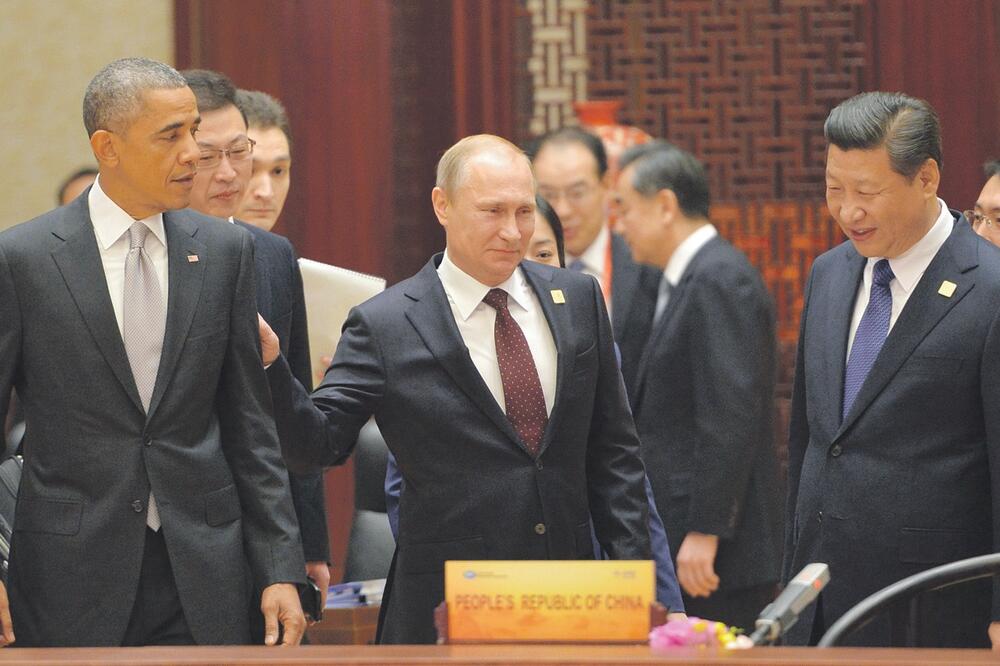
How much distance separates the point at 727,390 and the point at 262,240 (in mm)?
1424

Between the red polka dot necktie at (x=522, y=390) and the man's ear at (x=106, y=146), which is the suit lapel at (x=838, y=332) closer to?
the red polka dot necktie at (x=522, y=390)

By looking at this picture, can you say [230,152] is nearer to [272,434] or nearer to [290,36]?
[272,434]

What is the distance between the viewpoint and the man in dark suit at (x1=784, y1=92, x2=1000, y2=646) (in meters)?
2.97

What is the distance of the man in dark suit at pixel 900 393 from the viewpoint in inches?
117

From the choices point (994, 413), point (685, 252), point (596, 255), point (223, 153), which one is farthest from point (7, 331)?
point (596, 255)

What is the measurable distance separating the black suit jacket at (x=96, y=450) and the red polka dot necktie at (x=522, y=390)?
56 cm

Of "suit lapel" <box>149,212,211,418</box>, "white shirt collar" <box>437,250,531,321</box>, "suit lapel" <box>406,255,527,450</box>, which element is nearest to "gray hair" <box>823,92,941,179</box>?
"white shirt collar" <box>437,250,531,321</box>

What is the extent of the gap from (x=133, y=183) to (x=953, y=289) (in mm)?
1557

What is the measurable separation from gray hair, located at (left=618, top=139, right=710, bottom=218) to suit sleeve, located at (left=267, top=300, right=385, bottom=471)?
1879mm

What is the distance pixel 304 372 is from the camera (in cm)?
340

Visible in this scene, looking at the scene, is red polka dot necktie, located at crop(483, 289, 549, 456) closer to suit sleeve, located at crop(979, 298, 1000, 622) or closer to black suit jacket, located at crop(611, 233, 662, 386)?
suit sleeve, located at crop(979, 298, 1000, 622)

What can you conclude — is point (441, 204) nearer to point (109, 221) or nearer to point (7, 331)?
point (109, 221)

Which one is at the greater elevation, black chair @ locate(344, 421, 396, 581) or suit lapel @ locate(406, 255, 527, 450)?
suit lapel @ locate(406, 255, 527, 450)

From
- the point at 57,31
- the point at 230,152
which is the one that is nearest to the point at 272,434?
the point at 230,152
